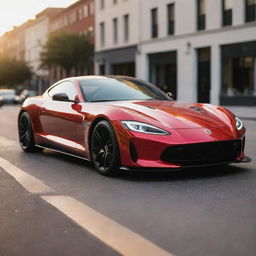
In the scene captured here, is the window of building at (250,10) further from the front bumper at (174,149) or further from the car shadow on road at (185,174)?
the front bumper at (174,149)

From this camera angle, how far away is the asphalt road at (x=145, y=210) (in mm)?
3971

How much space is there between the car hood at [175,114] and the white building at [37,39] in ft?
214

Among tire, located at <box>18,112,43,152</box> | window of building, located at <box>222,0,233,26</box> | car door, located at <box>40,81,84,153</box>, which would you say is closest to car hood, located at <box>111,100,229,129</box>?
car door, located at <box>40,81,84,153</box>

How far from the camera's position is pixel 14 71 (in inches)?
3068

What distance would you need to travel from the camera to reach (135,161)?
662 cm

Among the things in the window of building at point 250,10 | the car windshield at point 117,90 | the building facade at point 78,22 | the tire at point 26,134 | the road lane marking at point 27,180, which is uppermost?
the building facade at point 78,22

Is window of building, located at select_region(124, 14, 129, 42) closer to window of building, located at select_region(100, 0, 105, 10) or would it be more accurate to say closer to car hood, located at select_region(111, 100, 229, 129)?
window of building, located at select_region(100, 0, 105, 10)

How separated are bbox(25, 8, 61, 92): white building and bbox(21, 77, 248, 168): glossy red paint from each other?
64.5 meters

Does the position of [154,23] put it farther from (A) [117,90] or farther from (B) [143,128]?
(B) [143,128]

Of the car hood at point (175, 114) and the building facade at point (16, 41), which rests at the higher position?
the building facade at point (16, 41)

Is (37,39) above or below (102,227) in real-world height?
above

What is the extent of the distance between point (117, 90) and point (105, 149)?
132 cm

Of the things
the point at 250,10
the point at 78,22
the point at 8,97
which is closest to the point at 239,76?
the point at 250,10

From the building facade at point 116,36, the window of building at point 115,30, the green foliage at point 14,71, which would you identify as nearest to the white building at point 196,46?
the building facade at point 116,36
